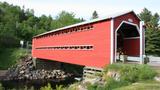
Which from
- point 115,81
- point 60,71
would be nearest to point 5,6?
point 60,71

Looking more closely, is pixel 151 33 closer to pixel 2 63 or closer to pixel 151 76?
pixel 2 63

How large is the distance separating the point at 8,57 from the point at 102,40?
34454mm

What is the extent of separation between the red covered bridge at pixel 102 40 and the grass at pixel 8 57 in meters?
19.0

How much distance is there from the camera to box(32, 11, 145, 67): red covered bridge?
75.9 feet

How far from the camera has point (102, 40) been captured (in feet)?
78.5

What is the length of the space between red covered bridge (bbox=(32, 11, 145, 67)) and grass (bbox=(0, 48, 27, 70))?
19.0 m

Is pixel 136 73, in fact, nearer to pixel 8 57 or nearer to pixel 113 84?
pixel 113 84

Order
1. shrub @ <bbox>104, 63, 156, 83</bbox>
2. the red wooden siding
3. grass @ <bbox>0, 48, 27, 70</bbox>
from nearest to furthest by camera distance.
A: shrub @ <bbox>104, 63, 156, 83</bbox> → the red wooden siding → grass @ <bbox>0, 48, 27, 70</bbox>

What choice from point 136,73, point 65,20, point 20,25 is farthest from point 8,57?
point 136,73

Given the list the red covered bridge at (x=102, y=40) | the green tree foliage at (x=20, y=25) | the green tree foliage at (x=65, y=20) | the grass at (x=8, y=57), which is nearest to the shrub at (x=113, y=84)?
the red covered bridge at (x=102, y=40)

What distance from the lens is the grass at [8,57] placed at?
164 ft

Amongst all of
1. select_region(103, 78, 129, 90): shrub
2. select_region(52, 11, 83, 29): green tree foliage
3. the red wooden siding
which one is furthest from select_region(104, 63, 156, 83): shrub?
select_region(52, 11, 83, 29): green tree foliage

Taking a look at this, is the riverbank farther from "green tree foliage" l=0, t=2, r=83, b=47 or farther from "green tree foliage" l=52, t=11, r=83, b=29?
"green tree foliage" l=52, t=11, r=83, b=29

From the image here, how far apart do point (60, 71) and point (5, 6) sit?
59.3 m
